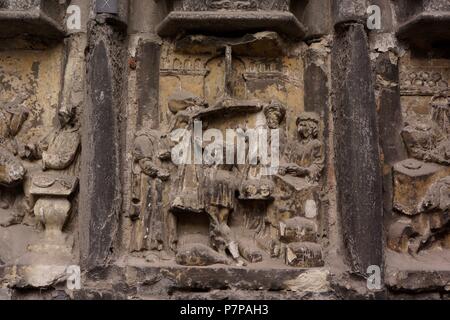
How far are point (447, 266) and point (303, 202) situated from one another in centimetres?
129

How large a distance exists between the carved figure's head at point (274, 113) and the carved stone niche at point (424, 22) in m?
1.26

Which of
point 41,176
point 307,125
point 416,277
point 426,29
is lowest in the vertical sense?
point 416,277

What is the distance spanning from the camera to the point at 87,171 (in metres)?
5.67

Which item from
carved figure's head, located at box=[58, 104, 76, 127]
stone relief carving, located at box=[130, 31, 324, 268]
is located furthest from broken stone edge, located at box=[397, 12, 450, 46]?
carved figure's head, located at box=[58, 104, 76, 127]

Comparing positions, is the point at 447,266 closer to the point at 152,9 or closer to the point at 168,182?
the point at 168,182

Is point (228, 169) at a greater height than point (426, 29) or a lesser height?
lesser

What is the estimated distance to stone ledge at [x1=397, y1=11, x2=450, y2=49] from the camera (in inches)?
226

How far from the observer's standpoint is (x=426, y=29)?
592 centimetres

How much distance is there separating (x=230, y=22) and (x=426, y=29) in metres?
1.69

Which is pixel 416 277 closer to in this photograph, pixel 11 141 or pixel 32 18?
pixel 11 141

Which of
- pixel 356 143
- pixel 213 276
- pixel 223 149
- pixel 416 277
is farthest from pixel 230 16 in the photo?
pixel 416 277

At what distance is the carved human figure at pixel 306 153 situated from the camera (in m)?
5.84

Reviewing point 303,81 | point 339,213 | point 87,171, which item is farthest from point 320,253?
point 87,171

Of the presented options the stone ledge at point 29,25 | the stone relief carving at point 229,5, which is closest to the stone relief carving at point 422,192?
the stone relief carving at point 229,5
